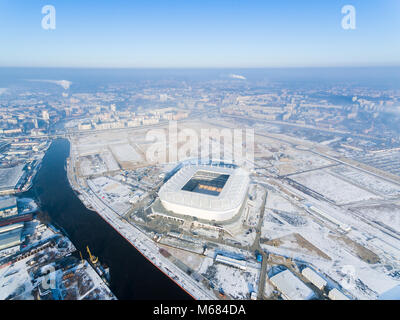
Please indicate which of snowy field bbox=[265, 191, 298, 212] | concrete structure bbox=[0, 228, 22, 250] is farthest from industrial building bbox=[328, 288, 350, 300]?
concrete structure bbox=[0, 228, 22, 250]

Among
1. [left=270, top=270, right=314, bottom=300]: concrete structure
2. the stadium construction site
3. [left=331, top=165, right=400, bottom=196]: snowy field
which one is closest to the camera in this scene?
[left=270, top=270, right=314, bottom=300]: concrete structure

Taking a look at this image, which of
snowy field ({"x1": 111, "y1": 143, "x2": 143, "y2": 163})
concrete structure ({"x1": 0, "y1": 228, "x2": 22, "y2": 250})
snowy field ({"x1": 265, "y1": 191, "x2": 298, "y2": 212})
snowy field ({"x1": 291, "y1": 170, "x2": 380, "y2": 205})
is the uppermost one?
snowy field ({"x1": 111, "y1": 143, "x2": 143, "y2": 163})

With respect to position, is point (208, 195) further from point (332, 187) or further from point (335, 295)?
point (332, 187)

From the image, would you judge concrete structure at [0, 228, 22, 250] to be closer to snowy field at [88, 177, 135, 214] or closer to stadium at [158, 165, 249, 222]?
snowy field at [88, 177, 135, 214]

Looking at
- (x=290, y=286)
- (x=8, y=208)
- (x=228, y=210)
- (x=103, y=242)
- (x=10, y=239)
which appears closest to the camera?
(x=290, y=286)

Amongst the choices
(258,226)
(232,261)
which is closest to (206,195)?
(258,226)

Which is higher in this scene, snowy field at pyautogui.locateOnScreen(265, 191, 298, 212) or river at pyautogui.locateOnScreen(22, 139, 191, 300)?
snowy field at pyautogui.locateOnScreen(265, 191, 298, 212)

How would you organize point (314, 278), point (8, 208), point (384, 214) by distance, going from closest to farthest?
point (314, 278)
point (8, 208)
point (384, 214)

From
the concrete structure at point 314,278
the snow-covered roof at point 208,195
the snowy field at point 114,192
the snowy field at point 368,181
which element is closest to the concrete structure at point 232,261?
the snow-covered roof at point 208,195
